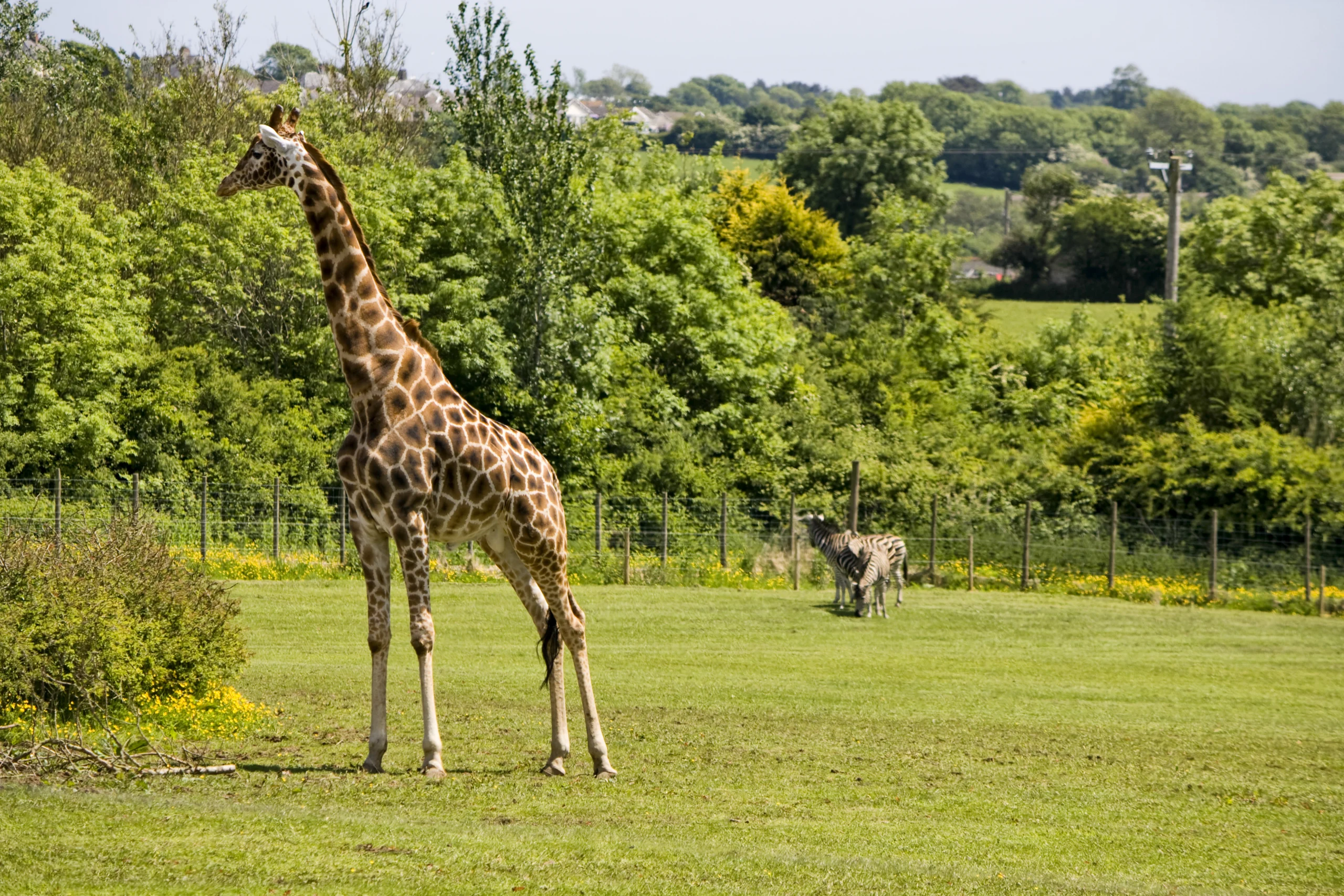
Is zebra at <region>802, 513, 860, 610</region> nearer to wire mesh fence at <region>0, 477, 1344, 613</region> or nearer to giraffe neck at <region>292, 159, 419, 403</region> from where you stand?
wire mesh fence at <region>0, 477, 1344, 613</region>

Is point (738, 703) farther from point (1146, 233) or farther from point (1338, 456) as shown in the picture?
point (1146, 233)

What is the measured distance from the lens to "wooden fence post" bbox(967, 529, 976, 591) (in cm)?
3173

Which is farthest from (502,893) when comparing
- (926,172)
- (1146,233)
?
(1146,233)

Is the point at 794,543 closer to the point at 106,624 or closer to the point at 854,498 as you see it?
the point at 854,498

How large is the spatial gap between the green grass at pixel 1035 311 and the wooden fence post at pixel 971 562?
36.7 meters

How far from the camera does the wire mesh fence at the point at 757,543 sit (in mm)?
29922

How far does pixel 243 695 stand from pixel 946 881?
8.58 m

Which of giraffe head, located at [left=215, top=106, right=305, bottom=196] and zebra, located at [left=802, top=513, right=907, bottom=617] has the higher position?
giraffe head, located at [left=215, top=106, right=305, bottom=196]

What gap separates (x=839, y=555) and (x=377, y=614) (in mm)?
16931

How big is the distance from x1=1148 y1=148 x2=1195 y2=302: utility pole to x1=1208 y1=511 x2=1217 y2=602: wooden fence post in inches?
517

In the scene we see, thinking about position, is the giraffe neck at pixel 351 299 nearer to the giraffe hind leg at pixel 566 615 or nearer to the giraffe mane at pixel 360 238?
the giraffe mane at pixel 360 238

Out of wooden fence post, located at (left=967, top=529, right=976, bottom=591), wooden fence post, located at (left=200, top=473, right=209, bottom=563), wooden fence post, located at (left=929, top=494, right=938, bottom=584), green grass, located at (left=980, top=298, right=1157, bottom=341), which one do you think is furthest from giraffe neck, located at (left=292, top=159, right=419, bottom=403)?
green grass, located at (left=980, top=298, right=1157, bottom=341)

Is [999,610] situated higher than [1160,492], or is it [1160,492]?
[1160,492]

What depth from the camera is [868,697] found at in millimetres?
17000
